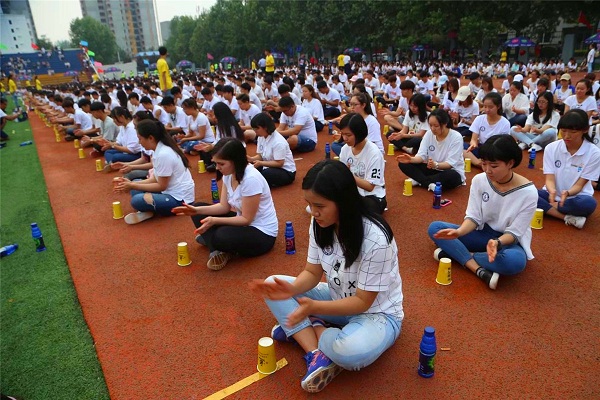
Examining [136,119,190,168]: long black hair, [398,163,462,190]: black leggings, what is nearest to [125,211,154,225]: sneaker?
[136,119,190,168]: long black hair

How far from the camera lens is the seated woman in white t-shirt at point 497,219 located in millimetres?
3764

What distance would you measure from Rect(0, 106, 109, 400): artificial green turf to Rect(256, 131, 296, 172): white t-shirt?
3524 mm

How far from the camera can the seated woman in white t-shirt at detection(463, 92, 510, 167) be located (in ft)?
23.9

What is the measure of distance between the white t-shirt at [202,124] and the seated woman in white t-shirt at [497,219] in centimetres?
688

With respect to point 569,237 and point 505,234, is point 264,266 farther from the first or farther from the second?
point 569,237

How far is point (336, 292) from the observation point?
3172 mm

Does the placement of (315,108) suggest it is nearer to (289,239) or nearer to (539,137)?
(539,137)

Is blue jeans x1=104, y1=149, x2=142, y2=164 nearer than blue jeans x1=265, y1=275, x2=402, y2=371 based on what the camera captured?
No

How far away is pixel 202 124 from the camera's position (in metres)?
9.73

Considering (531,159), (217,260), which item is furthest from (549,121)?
(217,260)

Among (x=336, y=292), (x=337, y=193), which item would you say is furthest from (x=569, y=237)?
(x=337, y=193)

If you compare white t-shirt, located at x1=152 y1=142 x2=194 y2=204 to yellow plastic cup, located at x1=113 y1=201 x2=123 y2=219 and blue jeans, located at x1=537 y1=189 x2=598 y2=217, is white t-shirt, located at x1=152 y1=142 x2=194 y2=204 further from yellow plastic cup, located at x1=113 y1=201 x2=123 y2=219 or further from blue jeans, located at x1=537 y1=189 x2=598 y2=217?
blue jeans, located at x1=537 y1=189 x2=598 y2=217

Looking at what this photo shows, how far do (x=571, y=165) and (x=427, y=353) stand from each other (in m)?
3.71

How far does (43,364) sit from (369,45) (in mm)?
44448
